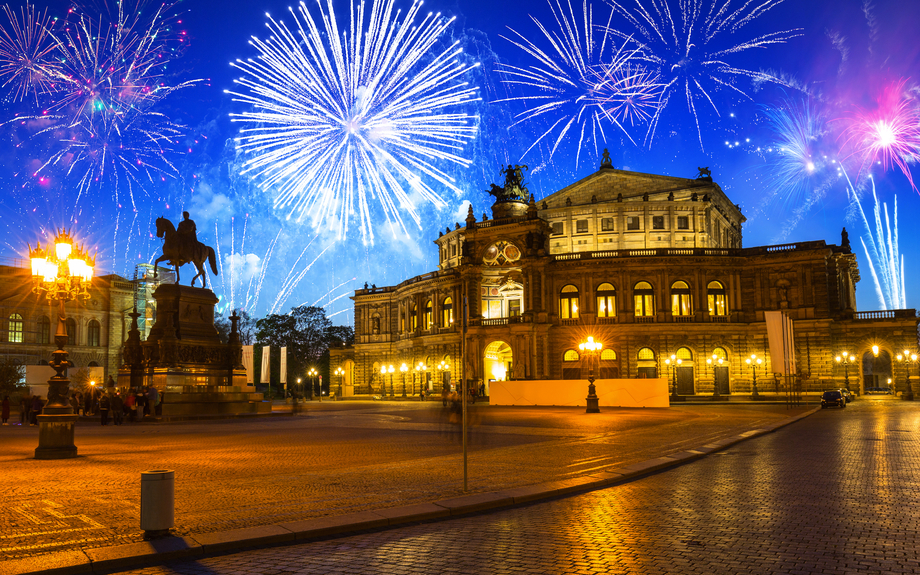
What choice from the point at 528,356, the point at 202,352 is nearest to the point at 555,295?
the point at 528,356

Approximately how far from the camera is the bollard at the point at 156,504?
8.27m

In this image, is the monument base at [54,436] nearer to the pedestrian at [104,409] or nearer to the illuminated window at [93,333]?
the pedestrian at [104,409]

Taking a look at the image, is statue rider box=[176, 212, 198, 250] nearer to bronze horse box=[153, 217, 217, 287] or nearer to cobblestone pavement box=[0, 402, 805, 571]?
bronze horse box=[153, 217, 217, 287]

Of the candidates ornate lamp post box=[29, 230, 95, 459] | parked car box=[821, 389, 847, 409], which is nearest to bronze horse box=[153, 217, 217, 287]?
ornate lamp post box=[29, 230, 95, 459]

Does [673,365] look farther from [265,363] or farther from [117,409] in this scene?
[117,409]

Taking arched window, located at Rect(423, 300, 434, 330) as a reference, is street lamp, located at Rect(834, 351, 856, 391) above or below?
below

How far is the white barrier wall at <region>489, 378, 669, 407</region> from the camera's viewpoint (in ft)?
150

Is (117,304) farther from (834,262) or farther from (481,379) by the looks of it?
(834,262)

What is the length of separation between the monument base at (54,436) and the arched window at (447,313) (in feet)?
195

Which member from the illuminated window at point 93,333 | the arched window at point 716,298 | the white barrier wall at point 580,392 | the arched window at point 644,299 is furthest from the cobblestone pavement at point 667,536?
the illuminated window at point 93,333

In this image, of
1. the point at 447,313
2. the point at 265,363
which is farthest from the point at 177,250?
the point at 447,313

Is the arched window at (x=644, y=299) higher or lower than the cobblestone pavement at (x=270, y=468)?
higher

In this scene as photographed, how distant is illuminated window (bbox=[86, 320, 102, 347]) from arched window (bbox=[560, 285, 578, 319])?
5798 cm

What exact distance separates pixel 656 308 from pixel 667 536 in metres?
60.7
